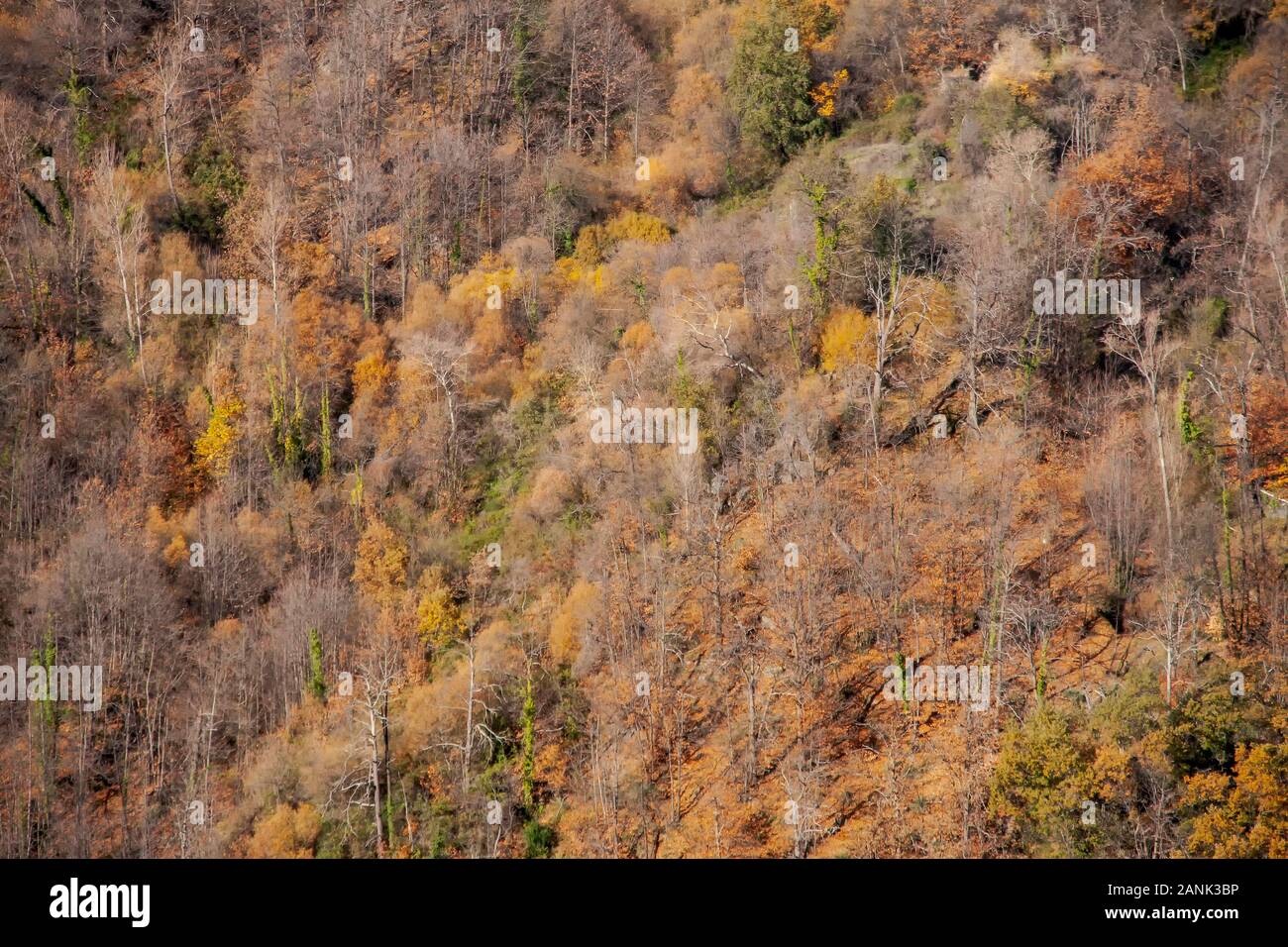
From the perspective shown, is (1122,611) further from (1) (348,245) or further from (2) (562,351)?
(1) (348,245)

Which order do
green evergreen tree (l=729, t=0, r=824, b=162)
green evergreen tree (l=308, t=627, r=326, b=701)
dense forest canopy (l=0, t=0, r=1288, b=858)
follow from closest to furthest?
dense forest canopy (l=0, t=0, r=1288, b=858) < green evergreen tree (l=308, t=627, r=326, b=701) < green evergreen tree (l=729, t=0, r=824, b=162)

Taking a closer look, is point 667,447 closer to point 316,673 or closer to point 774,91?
point 316,673

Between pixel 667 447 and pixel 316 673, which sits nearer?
pixel 316 673

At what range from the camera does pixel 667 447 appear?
54.5 meters

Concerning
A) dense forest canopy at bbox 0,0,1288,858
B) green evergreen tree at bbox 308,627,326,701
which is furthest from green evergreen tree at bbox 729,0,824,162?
green evergreen tree at bbox 308,627,326,701

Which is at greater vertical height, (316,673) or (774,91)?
(774,91)

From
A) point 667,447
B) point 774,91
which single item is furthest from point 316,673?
point 774,91

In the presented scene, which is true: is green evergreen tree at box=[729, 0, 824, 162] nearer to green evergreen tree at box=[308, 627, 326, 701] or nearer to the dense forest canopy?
the dense forest canopy

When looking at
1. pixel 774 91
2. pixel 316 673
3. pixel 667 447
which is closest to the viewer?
pixel 316 673

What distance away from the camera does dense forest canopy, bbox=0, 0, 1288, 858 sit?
44.2 meters

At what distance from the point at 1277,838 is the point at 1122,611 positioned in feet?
46.3

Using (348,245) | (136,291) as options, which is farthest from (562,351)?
(136,291)

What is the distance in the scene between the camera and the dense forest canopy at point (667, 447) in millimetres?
44219

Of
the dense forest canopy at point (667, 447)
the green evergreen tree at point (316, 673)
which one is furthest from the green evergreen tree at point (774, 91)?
the green evergreen tree at point (316, 673)
